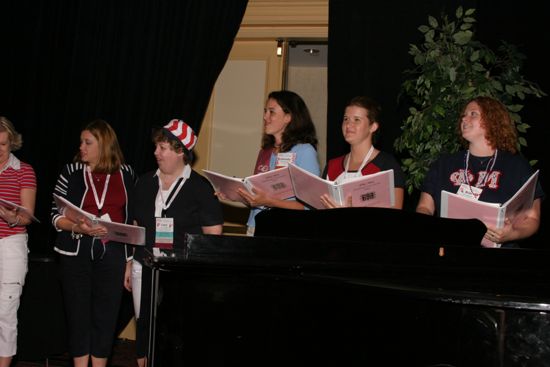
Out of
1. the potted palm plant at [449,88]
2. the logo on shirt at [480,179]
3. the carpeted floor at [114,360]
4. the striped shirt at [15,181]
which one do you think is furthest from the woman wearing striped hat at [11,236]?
the logo on shirt at [480,179]

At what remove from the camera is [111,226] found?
3.95 meters

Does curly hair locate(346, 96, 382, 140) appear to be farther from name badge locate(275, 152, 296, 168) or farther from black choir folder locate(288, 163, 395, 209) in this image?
black choir folder locate(288, 163, 395, 209)

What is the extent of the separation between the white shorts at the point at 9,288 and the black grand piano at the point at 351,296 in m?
2.35

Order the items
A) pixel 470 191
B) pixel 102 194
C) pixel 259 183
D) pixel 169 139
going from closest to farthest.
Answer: pixel 470 191
pixel 259 183
pixel 169 139
pixel 102 194

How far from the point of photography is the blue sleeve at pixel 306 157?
381 centimetres

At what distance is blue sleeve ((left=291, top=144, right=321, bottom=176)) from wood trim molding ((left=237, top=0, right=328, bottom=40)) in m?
1.82

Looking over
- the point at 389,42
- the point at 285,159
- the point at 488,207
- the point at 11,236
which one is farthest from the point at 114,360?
the point at 488,207

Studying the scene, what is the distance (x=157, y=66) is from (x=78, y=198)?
1547mm

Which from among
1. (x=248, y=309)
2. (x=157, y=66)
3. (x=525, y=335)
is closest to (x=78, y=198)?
(x=157, y=66)

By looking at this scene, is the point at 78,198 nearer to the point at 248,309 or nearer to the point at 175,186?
the point at 175,186

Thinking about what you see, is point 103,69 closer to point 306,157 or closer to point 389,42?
point 389,42

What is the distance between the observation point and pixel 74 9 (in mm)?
5777

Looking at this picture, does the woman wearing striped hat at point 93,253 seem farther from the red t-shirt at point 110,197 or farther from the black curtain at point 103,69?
the black curtain at point 103,69

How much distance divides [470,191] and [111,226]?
6.19 ft
